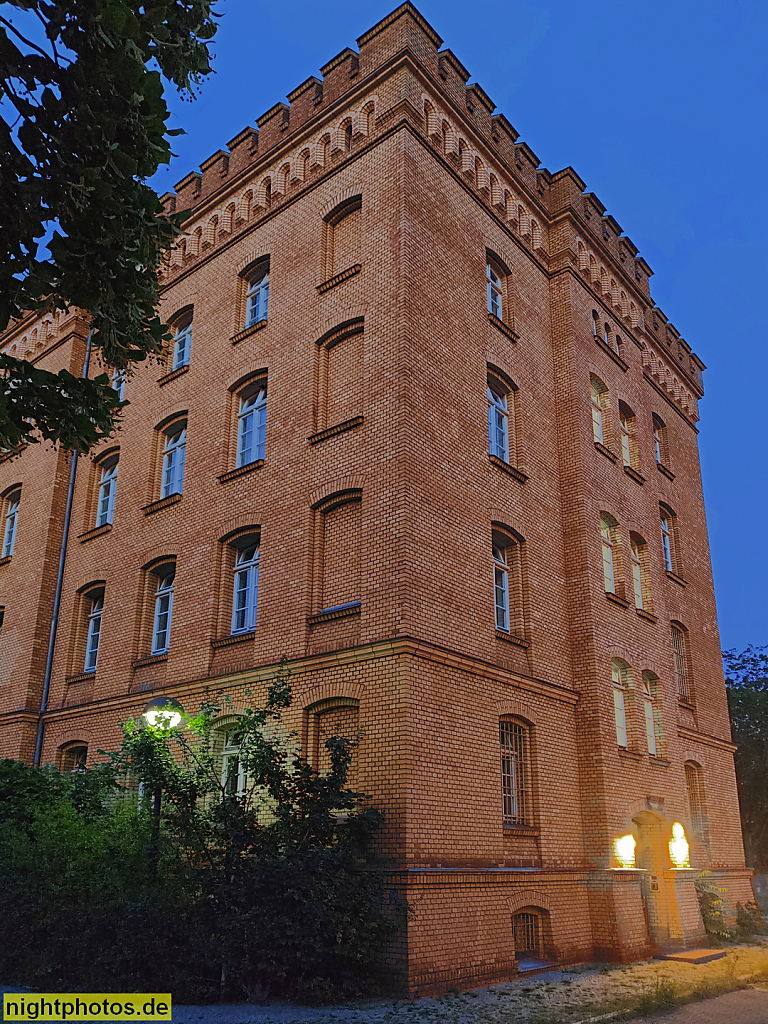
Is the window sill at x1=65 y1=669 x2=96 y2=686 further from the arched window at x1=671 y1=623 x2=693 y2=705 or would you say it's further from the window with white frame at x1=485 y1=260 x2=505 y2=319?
the arched window at x1=671 y1=623 x2=693 y2=705

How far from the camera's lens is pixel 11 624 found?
20.9m

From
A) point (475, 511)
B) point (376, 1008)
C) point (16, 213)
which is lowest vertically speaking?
point (376, 1008)

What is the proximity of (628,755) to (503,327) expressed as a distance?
8.61 metres

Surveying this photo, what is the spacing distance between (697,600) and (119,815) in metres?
16.8

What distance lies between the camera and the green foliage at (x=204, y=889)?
10273 mm

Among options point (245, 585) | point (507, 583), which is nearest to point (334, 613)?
point (245, 585)

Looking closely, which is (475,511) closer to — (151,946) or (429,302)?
(429,302)

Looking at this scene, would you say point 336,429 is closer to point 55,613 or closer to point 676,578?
point 55,613

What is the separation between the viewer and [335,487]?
572 inches

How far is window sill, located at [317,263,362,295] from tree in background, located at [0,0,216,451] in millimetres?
9076

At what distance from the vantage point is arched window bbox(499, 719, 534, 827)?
48.0ft

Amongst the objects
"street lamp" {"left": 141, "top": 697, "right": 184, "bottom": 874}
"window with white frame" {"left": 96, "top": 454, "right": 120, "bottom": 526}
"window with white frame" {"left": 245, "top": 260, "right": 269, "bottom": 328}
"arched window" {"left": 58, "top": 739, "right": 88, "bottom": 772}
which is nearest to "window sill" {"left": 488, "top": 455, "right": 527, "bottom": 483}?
"window with white frame" {"left": 245, "top": 260, "right": 269, "bottom": 328}

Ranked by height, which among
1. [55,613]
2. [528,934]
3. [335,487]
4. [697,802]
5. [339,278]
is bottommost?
[528,934]

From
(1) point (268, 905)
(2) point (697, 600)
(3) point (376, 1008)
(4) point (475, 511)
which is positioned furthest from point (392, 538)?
(2) point (697, 600)
